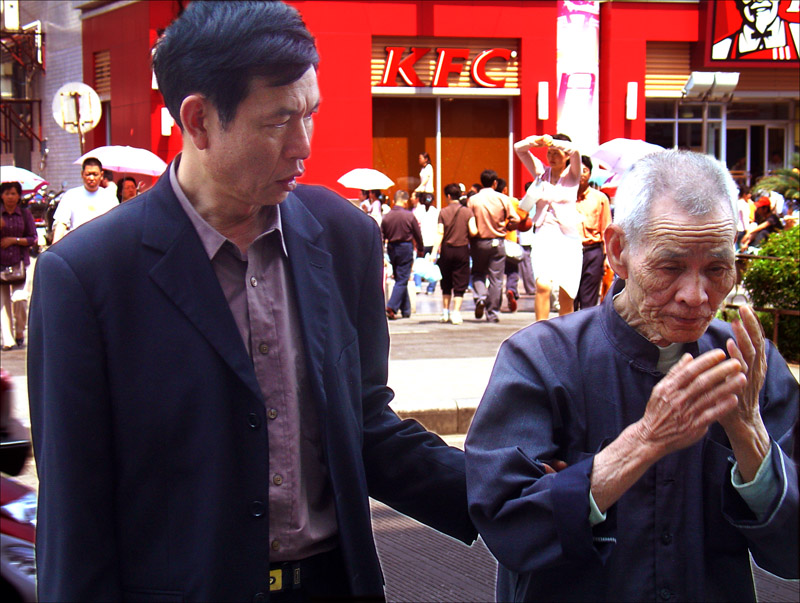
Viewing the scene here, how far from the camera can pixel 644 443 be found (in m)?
1.95

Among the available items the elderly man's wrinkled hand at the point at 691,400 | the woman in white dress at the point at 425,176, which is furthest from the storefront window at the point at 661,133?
the elderly man's wrinkled hand at the point at 691,400

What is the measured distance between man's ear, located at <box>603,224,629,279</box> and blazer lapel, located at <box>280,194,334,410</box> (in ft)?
1.94

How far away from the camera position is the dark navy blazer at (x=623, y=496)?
2.03m

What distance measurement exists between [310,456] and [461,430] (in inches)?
231

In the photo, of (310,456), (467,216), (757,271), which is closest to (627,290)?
(310,456)

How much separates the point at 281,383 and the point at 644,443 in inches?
26.3

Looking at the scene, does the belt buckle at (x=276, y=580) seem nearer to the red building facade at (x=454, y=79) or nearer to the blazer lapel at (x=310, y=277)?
the blazer lapel at (x=310, y=277)

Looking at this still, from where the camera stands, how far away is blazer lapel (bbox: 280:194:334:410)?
2.04 meters

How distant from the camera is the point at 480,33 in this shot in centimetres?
2288

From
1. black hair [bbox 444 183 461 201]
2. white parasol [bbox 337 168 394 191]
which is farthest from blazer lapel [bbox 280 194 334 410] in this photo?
white parasol [bbox 337 168 394 191]

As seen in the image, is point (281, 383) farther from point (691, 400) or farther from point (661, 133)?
point (661, 133)

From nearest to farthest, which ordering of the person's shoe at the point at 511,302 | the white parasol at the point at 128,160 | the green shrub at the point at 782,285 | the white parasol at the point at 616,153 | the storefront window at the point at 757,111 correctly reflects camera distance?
the green shrub at the point at 782,285, the white parasol at the point at 616,153, the white parasol at the point at 128,160, the person's shoe at the point at 511,302, the storefront window at the point at 757,111

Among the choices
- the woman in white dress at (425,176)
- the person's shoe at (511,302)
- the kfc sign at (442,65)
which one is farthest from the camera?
the kfc sign at (442,65)

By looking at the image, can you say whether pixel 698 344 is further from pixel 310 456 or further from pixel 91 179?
pixel 91 179
